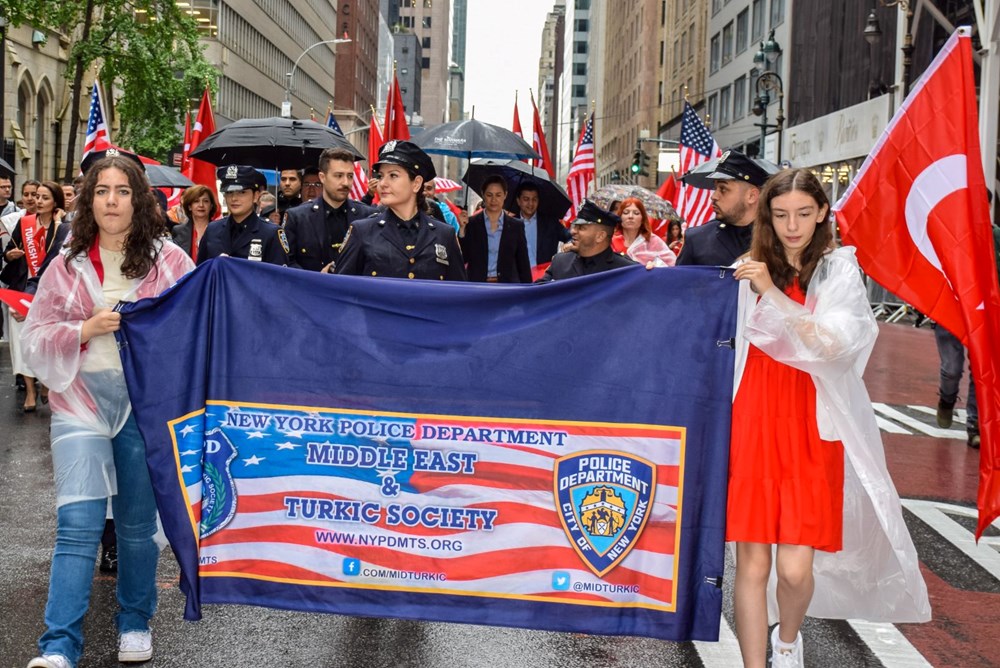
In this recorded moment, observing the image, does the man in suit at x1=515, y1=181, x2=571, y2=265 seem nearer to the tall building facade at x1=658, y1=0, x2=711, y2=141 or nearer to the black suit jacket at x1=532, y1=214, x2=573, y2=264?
→ the black suit jacket at x1=532, y1=214, x2=573, y2=264

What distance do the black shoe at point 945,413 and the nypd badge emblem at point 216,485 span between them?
31.7 feet

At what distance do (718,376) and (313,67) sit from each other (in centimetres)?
10331

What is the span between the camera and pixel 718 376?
4879 millimetres

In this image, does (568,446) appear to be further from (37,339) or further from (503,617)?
(37,339)

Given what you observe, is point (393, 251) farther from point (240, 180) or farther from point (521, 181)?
point (521, 181)

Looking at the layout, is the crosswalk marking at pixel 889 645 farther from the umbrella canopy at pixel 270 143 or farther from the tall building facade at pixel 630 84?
the tall building facade at pixel 630 84

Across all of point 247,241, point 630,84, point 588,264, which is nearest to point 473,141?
point 247,241

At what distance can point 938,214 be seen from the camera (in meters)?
5.16

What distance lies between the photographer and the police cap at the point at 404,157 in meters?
6.50

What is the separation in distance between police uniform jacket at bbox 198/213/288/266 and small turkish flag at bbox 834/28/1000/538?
13.5 ft

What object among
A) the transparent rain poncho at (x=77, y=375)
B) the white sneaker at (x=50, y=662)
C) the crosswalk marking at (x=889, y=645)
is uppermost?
the transparent rain poncho at (x=77, y=375)

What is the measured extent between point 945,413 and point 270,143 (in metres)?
7.12

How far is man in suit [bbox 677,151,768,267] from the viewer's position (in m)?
6.74

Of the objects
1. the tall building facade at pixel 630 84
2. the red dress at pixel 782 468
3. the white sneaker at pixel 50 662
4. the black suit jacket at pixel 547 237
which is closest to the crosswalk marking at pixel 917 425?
the black suit jacket at pixel 547 237
